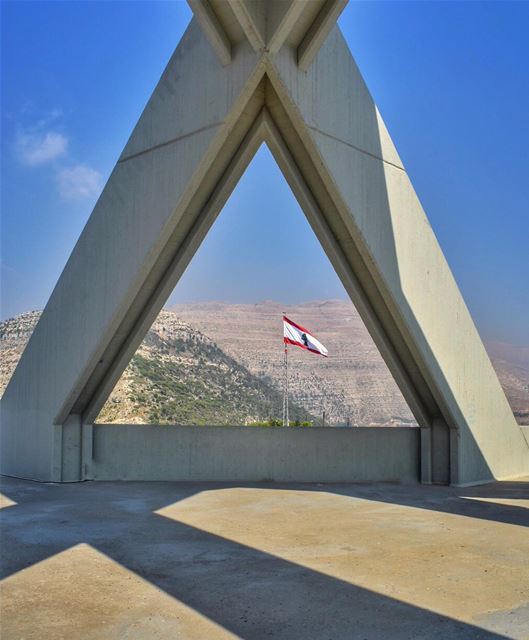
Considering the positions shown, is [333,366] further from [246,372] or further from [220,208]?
[220,208]

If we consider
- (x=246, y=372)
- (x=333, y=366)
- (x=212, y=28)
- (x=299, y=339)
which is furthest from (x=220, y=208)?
(x=333, y=366)

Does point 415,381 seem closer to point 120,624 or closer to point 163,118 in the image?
point 163,118

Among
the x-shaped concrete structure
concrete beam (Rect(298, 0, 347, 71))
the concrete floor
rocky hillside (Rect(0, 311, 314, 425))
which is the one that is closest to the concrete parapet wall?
the x-shaped concrete structure

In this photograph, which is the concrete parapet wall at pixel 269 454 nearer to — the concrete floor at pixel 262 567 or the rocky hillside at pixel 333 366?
the concrete floor at pixel 262 567

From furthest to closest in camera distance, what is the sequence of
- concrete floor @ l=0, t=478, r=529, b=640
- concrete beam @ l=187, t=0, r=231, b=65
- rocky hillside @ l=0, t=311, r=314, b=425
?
rocky hillside @ l=0, t=311, r=314, b=425
concrete beam @ l=187, t=0, r=231, b=65
concrete floor @ l=0, t=478, r=529, b=640

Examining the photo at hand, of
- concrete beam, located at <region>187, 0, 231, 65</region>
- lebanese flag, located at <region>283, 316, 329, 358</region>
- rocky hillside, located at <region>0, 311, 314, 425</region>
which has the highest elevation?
concrete beam, located at <region>187, 0, 231, 65</region>

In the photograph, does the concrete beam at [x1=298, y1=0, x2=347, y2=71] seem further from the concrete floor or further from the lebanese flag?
the lebanese flag
